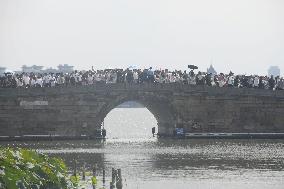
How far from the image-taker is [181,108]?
172ft

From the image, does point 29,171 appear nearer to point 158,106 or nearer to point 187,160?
point 187,160

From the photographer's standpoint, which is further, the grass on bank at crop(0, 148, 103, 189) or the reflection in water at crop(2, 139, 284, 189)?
the reflection in water at crop(2, 139, 284, 189)

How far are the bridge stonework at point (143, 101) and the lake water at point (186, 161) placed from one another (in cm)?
263

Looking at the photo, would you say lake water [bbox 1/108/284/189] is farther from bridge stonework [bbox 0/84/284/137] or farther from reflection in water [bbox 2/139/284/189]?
bridge stonework [bbox 0/84/284/137]

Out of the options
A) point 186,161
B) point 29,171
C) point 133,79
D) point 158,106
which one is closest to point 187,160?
point 186,161

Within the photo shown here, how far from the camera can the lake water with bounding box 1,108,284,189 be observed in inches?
1064

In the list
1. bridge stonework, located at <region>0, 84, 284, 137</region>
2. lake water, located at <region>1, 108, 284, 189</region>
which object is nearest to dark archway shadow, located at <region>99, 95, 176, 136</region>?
Answer: bridge stonework, located at <region>0, 84, 284, 137</region>

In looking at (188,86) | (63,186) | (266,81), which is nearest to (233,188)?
(63,186)

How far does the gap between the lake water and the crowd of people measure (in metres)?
4.54

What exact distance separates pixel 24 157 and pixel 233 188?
65.1 feet

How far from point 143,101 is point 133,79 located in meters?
1.88

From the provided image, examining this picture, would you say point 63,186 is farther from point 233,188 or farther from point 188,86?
point 188,86

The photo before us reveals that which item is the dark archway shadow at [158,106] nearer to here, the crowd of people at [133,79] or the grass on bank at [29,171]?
the crowd of people at [133,79]

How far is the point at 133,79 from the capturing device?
5238 cm
